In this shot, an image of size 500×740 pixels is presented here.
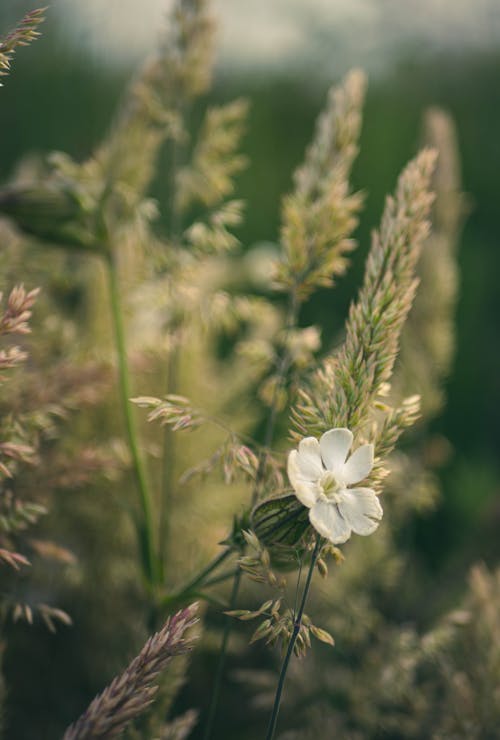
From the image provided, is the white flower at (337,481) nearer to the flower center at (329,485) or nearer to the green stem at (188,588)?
the flower center at (329,485)

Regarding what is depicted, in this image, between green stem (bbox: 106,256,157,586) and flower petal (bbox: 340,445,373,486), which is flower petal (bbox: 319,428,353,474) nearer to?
flower petal (bbox: 340,445,373,486)

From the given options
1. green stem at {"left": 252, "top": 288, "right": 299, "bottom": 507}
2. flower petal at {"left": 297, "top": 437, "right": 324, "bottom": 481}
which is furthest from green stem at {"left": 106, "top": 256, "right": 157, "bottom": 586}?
flower petal at {"left": 297, "top": 437, "right": 324, "bottom": 481}

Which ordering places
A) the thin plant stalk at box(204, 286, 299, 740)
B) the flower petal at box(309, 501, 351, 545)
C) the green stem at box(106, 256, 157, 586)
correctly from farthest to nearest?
the green stem at box(106, 256, 157, 586) < the thin plant stalk at box(204, 286, 299, 740) < the flower petal at box(309, 501, 351, 545)

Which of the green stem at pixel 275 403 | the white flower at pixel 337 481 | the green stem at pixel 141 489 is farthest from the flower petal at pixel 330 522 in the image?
the green stem at pixel 141 489

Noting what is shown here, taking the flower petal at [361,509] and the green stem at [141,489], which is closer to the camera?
the flower petal at [361,509]

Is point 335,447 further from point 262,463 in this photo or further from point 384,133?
point 384,133

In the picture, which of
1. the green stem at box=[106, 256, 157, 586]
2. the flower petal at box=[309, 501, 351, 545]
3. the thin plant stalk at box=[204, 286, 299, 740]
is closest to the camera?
the flower petal at box=[309, 501, 351, 545]

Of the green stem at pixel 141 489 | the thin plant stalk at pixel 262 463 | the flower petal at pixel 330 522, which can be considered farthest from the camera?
the green stem at pixel 141 489
